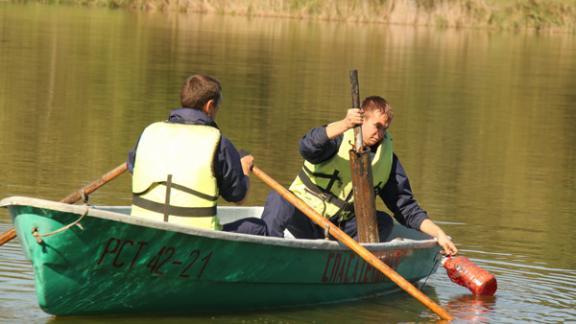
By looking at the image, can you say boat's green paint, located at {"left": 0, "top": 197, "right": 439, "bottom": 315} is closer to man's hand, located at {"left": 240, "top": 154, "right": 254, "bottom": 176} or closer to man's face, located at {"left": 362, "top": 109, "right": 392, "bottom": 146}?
man's hand, located at {"left": 240, "top": 154, "right": 254, "bottom": 176}

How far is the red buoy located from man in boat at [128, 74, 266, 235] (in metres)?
2.14

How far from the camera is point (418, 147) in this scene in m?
17.8

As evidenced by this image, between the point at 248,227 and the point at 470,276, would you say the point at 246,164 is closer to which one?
the point at 248,227

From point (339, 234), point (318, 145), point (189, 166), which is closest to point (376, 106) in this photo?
point (318, 145)

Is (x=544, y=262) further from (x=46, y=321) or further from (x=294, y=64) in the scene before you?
(x=294, y=64)

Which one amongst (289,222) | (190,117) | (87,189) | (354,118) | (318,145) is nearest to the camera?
(190,117)

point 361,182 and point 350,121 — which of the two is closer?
point 350,121

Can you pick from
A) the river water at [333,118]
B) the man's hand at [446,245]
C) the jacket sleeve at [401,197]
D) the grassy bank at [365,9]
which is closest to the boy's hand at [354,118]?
the jacket sleeve at [401,197]

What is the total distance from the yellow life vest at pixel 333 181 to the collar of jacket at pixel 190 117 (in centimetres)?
133

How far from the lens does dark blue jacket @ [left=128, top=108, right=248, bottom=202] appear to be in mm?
8148

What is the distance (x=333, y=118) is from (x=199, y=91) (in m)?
12.1

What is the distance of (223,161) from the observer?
8.17 meters

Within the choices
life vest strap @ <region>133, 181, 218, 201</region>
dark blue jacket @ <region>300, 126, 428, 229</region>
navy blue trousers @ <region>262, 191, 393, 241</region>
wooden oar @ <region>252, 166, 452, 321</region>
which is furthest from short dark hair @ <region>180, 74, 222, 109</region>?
dark blue jacket @ <region>300, 126, 428, 229</region>

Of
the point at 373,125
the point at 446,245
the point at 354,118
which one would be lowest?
the point at 446,245
